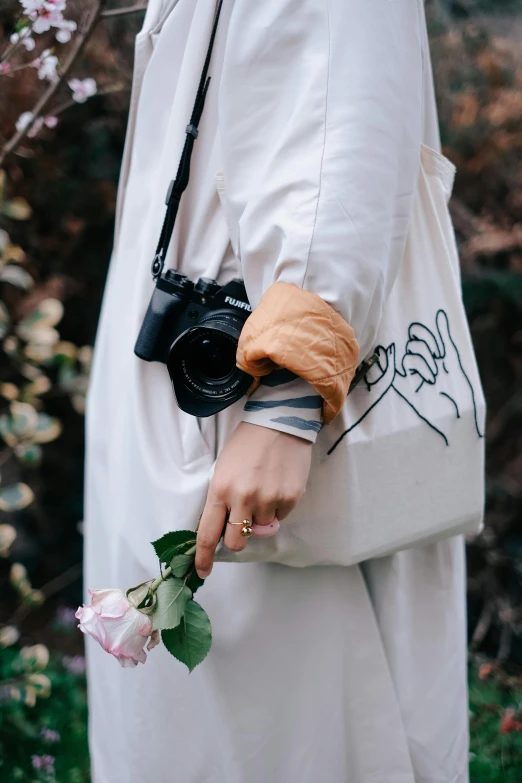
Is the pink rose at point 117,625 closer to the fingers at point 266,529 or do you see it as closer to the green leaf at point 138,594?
the green leaf at point 138,594

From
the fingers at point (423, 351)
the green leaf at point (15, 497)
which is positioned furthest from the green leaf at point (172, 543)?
the green leaf at point (15, 497)

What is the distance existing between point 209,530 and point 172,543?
0.22 ft


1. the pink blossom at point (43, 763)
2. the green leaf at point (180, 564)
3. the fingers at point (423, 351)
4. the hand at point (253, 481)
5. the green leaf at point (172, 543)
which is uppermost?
the fingers at point (423, 351)

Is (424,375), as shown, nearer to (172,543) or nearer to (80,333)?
(172,543)

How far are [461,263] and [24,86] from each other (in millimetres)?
1176

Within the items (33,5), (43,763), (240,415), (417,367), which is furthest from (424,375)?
(43,763)

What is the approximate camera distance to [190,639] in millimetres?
748

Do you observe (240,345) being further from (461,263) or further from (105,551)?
(461,263)

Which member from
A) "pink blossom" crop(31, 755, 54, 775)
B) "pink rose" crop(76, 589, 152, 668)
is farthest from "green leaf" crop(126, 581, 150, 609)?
"pink blossom" crop(31, 755, 54, 775)

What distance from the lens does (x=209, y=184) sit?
2.68 feet

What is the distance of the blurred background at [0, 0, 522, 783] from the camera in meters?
1.51

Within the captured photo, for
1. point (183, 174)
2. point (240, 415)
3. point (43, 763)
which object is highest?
point (183, 174)

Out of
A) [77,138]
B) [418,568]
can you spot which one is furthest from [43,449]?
[418,568]

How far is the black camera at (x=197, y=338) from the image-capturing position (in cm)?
74
